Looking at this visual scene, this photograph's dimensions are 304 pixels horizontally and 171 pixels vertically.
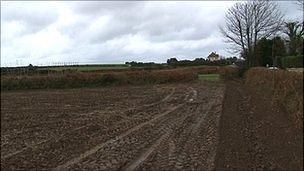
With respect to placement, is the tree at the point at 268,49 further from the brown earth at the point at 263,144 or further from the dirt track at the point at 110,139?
the brown earth at the point at 263,144

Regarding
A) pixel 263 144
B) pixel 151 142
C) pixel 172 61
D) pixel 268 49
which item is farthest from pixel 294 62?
pixel 172 61

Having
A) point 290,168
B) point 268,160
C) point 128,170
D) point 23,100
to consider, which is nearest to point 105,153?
point 128,170

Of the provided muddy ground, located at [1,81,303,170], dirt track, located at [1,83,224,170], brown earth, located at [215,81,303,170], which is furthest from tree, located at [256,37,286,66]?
brown earth, located at [215,81,303,170]

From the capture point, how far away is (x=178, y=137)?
46.3ft

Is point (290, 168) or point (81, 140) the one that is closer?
point (290, 168)

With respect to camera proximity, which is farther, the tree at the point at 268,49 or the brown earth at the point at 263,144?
the tree at the point at 268,49

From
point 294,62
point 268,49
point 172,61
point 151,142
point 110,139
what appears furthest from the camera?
point 172,61

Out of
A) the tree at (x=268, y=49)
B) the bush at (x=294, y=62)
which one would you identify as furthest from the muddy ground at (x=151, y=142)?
the tree at (x=268, y=49)

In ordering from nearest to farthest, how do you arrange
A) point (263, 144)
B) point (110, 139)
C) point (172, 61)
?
point (263, 144) < point (110, 139) < point (172, 61)

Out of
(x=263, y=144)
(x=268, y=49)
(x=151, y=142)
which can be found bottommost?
(x=151, y=142)

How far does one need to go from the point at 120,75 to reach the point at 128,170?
134 ft

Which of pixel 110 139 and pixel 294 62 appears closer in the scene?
pixel 110 139

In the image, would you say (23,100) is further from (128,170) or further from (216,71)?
(216,71)

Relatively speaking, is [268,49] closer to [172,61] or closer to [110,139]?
[172,61]
